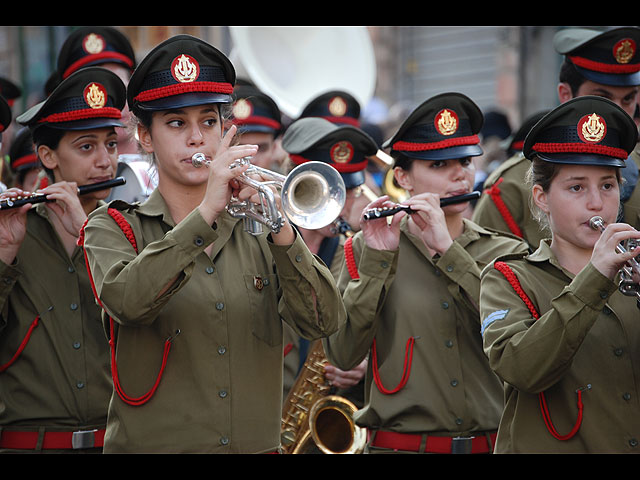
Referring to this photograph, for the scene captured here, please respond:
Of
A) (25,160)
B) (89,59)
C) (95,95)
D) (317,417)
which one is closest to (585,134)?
(95,95)

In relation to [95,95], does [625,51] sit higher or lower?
higher

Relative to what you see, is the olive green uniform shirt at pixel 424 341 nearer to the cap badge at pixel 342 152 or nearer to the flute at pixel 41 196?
the cap badge at pixel 342 152

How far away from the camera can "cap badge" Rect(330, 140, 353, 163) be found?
20.2ft

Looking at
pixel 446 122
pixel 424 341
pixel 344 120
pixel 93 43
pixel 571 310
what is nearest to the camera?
pixel 571 310

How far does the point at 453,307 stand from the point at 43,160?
2329 mm

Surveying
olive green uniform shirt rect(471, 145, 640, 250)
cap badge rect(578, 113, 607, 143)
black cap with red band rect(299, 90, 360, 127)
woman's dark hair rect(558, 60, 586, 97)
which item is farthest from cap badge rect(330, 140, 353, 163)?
cap badge rect(578, 113, 607, 143)

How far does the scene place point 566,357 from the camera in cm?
377

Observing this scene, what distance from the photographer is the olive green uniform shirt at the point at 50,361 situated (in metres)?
4.90

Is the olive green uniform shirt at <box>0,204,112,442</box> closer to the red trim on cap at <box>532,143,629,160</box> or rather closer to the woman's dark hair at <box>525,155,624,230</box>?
the woman's dark hair at <box>525,155,624,230</box>

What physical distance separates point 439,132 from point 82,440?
A: 95.7 inches

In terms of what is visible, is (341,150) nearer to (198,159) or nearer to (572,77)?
(572,77)

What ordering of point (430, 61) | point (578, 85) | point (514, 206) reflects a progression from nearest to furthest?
point (578, 85) < point (514, 206) < point (430, 61)

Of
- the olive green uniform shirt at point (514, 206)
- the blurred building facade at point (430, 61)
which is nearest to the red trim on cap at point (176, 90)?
the olive green uniform shirt at point (514, 206)
